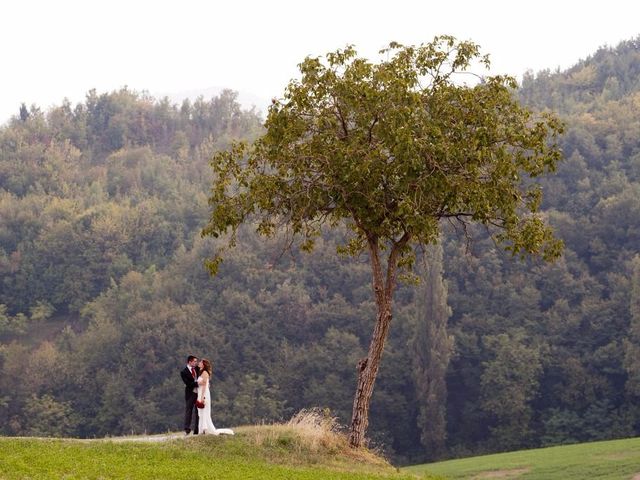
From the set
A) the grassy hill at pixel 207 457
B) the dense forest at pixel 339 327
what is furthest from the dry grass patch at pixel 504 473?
the grassy hill at pixel 207 457

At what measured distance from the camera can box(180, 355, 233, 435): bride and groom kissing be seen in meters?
20.5

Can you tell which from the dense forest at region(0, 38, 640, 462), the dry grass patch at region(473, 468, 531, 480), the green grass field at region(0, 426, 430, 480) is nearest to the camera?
the green grass field at region(0, 426, 430, 480)

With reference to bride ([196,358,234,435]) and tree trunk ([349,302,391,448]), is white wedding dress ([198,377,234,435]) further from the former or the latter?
tree trunk ([349,302,391,448])

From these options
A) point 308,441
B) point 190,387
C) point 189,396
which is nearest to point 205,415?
point 189,396

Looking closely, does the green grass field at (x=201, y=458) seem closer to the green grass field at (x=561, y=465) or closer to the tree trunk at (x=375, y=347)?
the tree trunk at (x=375, y=347)

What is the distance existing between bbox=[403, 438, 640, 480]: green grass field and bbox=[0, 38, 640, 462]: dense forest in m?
17.3

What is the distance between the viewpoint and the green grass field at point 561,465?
132ft

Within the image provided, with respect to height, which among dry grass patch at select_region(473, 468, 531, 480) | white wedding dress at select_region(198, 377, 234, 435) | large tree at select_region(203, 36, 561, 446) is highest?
large tree at select_region(203, 36, 561, 446)

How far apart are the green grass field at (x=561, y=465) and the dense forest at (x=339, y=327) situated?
1725cm

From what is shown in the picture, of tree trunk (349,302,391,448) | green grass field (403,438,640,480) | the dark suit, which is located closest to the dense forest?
green grass field (403,438,640,480)

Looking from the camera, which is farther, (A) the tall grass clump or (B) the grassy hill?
(A) the tall grass clump

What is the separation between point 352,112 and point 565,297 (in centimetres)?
Answer: 5734

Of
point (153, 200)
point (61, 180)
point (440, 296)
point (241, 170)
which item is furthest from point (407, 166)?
point (61, 180)

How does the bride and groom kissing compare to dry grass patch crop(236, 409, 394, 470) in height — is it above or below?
above
